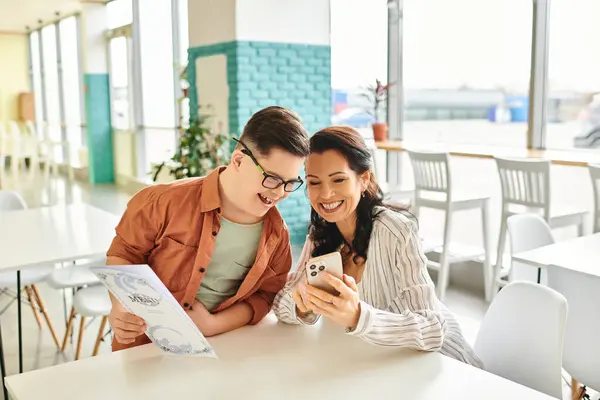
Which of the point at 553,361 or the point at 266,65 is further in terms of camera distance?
the point at 266,65

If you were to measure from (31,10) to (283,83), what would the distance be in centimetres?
745

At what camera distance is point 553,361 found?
1.61m

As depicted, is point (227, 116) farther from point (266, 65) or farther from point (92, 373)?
point (92, 373)

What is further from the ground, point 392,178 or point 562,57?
point 562,57

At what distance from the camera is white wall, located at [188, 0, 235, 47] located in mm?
5527

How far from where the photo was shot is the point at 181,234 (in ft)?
5.48

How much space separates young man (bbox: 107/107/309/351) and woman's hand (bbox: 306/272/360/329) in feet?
0.89

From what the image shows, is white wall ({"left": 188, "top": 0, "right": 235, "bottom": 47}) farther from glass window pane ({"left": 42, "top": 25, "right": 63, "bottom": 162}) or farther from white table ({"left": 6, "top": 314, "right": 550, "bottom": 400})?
glass window pane ({"left": 42, "top": 25, "right": 63, "bottom": 162})

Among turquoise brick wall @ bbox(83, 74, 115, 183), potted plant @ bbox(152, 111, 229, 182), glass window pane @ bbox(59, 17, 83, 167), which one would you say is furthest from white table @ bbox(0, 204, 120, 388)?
glass window pane @ bbox(59, 17, 83, 167)

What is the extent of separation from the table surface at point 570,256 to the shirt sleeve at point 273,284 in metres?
1.07

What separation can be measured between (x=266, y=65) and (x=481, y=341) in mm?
4201

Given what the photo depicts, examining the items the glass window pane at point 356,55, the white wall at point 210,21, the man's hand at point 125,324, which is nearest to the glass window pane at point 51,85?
the white wall at point 210,21

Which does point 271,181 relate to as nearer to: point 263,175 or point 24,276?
point 263,175

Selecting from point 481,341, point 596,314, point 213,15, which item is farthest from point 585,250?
point 213,15
